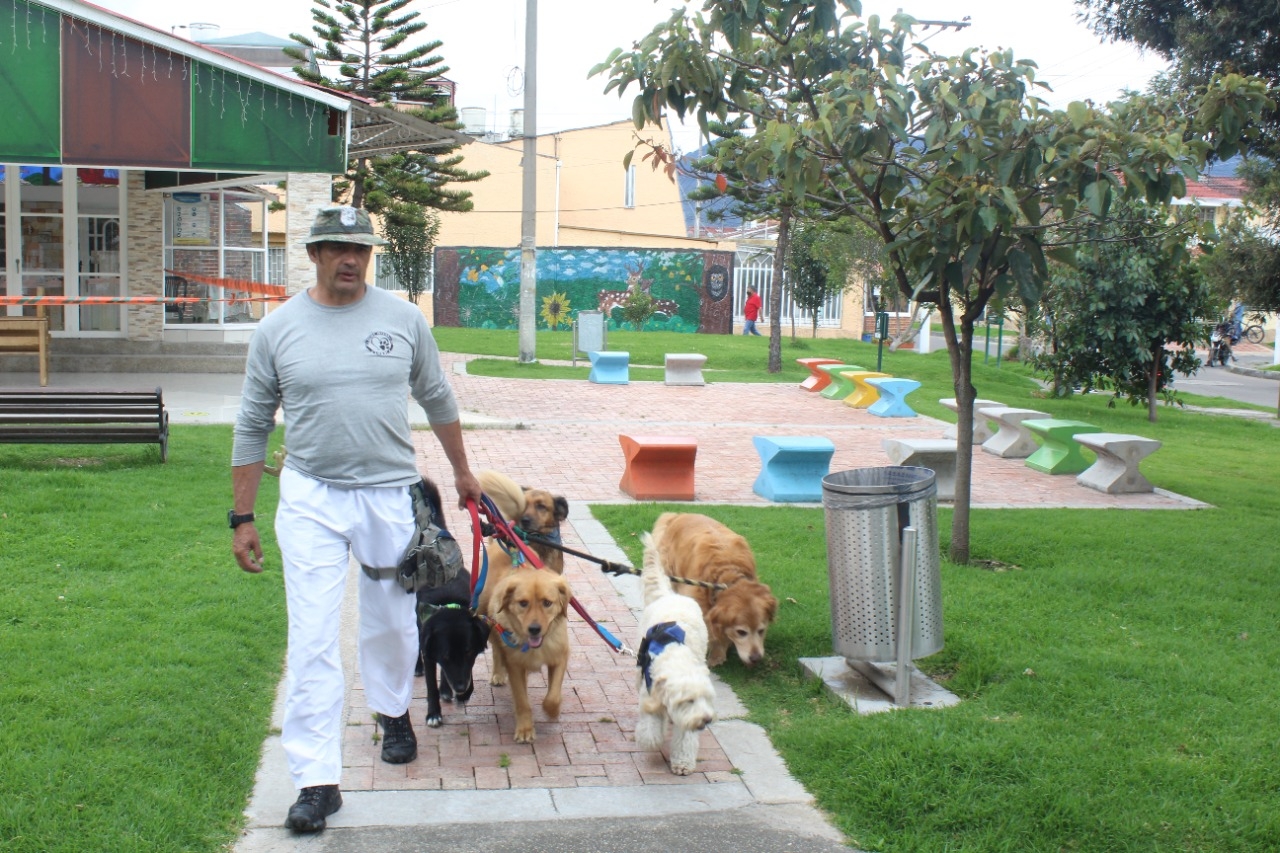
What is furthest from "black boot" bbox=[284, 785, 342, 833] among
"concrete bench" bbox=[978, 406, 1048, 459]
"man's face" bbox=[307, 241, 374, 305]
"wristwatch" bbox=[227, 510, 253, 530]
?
"concrete bench" bbox=[978, 406, 1048, 459]

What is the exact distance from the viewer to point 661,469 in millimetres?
10375

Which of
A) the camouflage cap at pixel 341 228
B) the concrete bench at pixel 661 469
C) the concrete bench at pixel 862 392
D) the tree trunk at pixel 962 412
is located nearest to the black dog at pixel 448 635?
the camouflage cap at pixel 341 228

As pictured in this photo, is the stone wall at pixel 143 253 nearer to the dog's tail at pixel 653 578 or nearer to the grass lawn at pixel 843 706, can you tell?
the grass lawn at pixel 843 706

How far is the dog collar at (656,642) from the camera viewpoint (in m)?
4.70

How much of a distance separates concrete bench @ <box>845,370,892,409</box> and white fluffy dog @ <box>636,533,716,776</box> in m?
13.3

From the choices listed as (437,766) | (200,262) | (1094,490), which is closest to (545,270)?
(200,262)

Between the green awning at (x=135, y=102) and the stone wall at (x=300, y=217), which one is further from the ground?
the green awning at (x=135, y=102)

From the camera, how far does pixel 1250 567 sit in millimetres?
7902

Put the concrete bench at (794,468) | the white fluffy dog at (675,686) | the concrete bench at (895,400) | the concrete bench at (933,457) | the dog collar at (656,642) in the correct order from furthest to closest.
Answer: the concrete bench at (895,400)
the concrete bench at (933,457)
the concrete bench at (794,468)
the dog collar at (656,642)
the white fluffy dog at (675,686)

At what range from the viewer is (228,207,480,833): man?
13.1ft

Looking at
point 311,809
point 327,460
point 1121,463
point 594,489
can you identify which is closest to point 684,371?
point 1121,463

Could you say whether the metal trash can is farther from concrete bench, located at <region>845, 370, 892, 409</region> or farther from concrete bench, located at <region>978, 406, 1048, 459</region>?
concrete bench, located at <region>845, 370, 892, 409</region>

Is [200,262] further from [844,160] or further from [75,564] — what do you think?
[844,160]

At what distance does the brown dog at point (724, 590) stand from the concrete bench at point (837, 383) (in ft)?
41.5
